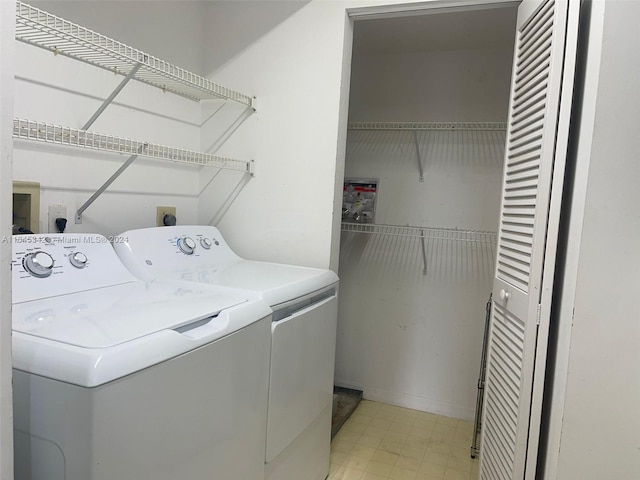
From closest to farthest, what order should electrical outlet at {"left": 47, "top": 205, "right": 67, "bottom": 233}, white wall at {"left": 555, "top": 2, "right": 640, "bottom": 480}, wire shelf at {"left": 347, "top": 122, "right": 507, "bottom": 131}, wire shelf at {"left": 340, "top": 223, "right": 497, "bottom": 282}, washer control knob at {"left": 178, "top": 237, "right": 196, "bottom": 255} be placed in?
white wall at {"left": 555, "top": 2, "right": 640, "bottom": 480} < electrical outlet at {"left": 47, "top": 205, "right": 67, "bottom": 233} < washer control knob at {"left": 178, "top": 237, "right": 196, "bottom": 255} < wire shelf at {"left": 347, "top": 122, "right": 507, "bottom": 131} < wire shelf at {"left": 340, "top": 223, "right": 497, "bottom": 282}

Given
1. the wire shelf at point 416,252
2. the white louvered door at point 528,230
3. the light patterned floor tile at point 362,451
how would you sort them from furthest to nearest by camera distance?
the wire shelf at point 416,252, the light patterned floor tile at point 362,451, the white louvered door at point 528,230

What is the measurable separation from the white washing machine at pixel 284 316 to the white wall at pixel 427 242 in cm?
108

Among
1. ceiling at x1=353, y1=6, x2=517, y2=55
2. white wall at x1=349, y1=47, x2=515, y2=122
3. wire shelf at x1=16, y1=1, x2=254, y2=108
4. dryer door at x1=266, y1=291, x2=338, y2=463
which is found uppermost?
ceiling at x1=353, y1=6, x2=517, y2=55

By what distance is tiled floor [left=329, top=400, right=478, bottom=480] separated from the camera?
2.23 metres

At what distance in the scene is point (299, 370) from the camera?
5.36ft

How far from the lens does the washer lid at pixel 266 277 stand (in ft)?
4.84

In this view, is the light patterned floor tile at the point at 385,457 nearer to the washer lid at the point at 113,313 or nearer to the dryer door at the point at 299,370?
the dryer door at the point at 299,370

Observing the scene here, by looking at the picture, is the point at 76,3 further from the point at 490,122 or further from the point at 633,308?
the point at 490,122

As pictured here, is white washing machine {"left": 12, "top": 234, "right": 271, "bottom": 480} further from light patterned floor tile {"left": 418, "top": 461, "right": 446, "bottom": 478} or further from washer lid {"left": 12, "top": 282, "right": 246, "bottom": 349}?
light patterned floor tile {"left": 418, "top": 461, "right": 446, "bottom": 478}

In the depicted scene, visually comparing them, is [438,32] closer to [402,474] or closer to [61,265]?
[61,265]

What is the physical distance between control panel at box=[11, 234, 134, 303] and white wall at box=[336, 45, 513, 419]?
1.89m

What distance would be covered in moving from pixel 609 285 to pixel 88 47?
173 centimetres

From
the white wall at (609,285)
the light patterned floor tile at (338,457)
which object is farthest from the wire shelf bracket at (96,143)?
the light patterned floor tile at (338,457)

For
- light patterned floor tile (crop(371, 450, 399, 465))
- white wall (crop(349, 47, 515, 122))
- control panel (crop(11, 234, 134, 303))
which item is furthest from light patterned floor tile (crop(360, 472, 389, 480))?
white wall (crop(349, 47, 515, 122))
